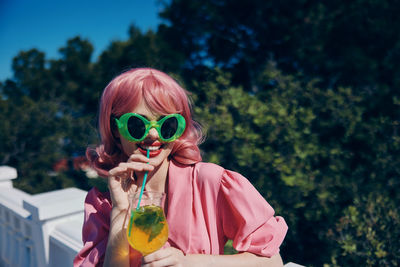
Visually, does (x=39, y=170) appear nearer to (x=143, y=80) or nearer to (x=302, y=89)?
(x=302, y=89)

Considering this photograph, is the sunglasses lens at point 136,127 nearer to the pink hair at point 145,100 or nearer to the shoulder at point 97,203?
the pink hair at point 145,100

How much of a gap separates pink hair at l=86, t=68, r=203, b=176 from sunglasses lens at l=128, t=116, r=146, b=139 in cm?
9

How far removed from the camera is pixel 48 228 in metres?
2.26

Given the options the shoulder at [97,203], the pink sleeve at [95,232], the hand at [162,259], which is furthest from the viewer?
the shoulder at [97,203]

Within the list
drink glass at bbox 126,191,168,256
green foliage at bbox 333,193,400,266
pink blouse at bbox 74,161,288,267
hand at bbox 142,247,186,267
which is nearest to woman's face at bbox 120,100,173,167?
pink blouse at bbox 74,161,288,267

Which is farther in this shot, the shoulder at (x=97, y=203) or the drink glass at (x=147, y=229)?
the shoulder at (x=97, y=203)

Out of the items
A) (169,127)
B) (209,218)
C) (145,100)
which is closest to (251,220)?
(209,218)

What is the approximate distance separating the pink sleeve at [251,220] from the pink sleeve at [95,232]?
0.57 metres

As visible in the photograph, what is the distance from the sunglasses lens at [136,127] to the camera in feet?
4.31

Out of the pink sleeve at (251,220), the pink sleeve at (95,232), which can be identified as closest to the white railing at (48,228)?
the pink sleeve at (95,232)

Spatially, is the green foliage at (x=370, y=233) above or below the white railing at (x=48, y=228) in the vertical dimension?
below

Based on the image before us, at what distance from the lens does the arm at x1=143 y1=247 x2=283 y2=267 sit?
108 centimetres

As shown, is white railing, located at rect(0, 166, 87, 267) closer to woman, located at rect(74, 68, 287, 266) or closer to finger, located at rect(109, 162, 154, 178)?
woman, located at rect(74, 68, 287, 266)

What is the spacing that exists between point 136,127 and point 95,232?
52cm
